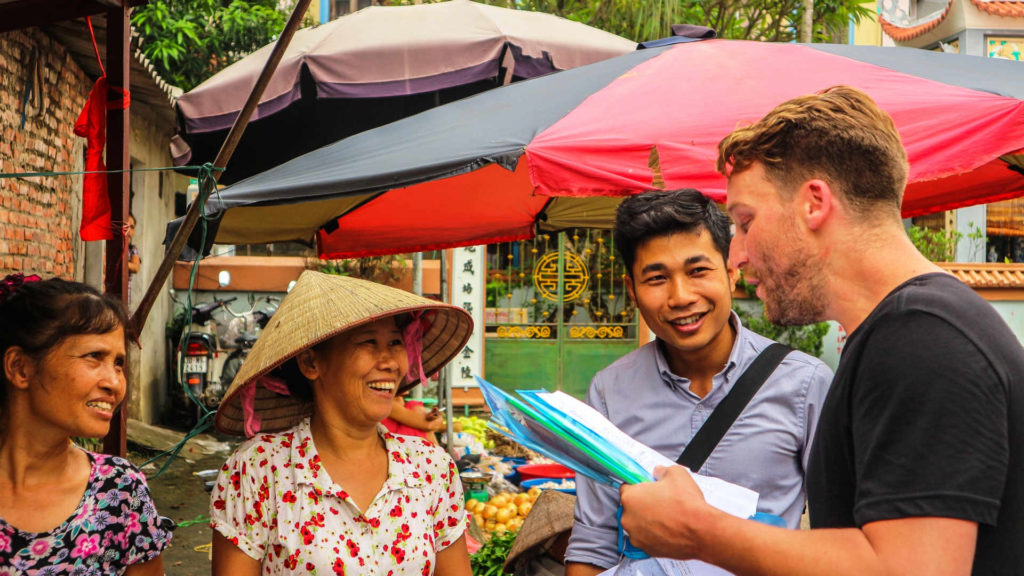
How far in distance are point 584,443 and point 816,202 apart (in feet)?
1.81

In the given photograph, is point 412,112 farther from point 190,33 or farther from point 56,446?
point 190,33

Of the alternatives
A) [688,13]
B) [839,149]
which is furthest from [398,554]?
[688,13]

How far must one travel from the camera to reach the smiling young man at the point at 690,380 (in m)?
2.06

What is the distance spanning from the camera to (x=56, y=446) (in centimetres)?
215

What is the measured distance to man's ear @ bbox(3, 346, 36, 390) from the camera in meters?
2.13

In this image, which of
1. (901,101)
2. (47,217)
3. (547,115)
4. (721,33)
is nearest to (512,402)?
(547,115)

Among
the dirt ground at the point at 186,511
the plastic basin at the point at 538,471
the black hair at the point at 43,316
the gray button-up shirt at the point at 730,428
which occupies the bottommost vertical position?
the dirt ground at the point at 186,511

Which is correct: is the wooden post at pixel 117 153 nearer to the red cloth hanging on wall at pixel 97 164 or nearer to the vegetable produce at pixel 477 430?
the red cloth hanging on wall at pixel 97 164

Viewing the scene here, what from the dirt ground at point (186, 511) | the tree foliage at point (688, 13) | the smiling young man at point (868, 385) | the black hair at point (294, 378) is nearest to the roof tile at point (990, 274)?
the tree foliage at point (688, 13)

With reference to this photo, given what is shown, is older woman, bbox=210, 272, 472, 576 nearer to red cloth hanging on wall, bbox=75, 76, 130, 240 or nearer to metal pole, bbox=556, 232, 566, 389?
red cloth hanging on wall, bbox=75, 76, 130, 240

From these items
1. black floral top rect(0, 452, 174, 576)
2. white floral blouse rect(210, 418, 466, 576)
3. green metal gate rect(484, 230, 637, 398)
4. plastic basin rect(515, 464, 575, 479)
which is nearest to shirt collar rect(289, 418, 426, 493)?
white floral blouse rect(210, 418, 466, 576)

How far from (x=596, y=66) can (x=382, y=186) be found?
3.86 ft

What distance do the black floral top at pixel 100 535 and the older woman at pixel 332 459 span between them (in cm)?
18

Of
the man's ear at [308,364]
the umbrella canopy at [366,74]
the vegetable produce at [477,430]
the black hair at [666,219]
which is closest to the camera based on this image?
the black hair at [666,219]
